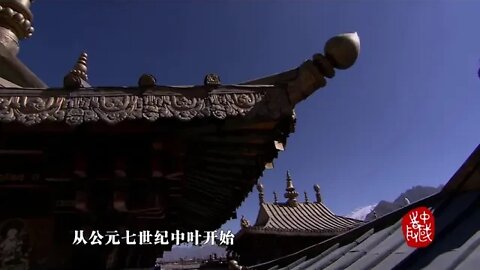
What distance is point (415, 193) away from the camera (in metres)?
87.4

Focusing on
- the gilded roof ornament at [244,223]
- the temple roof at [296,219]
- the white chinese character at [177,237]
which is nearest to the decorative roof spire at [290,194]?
the temple roof at [296,219]

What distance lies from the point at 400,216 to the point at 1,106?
3.30 metres

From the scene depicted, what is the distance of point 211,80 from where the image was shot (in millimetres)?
2428

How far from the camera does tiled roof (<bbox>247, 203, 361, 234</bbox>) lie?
48.3ft

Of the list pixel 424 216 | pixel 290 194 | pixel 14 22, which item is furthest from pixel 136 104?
pixel 290 194

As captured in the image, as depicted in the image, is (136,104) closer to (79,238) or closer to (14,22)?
(79,238)

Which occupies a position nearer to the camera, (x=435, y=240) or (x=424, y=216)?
(x=435, y=240)

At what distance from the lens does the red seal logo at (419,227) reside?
231 cm

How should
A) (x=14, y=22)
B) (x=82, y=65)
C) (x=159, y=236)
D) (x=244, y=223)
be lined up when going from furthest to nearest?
(x=244, y=223)
(x=14, y=22)
(x=82, y=65)
(x=159, y=236)

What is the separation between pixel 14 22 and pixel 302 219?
14.3 metres

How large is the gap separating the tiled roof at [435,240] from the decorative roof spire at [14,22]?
433 cm

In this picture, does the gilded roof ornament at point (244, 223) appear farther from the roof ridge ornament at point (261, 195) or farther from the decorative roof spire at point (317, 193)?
the decorative roof spire at point (317, 193)

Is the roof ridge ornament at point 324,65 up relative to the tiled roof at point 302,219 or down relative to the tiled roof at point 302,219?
down

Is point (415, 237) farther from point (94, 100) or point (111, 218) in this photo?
point (94, 100)
